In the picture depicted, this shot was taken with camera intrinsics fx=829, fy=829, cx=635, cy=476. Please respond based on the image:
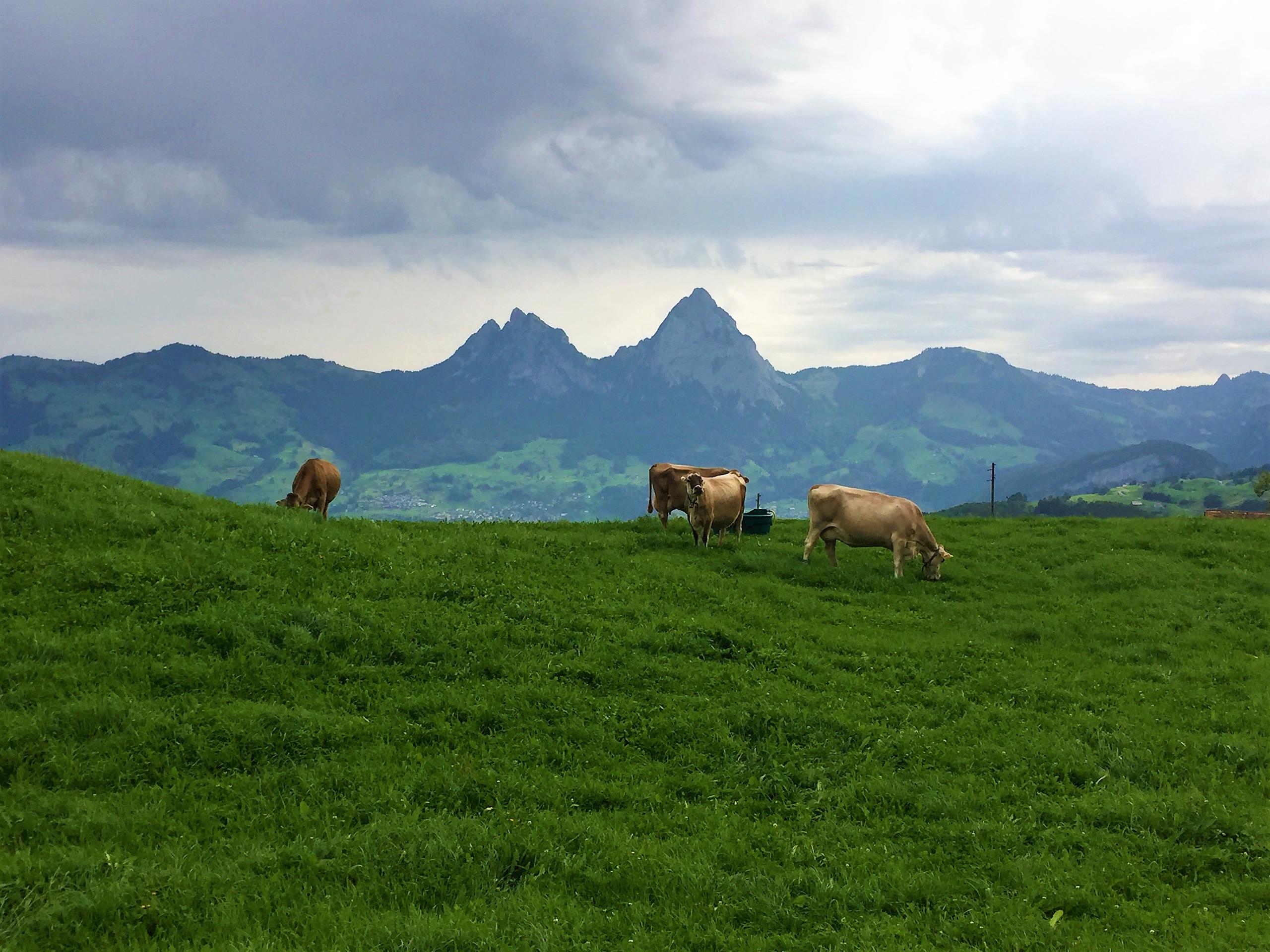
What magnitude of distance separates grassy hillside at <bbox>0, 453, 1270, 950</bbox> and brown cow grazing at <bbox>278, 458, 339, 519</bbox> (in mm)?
5025

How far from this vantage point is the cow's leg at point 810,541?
88.3 ft

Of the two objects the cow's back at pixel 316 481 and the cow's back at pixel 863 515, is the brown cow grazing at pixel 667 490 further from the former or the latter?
the cow's back at pixel 316 481

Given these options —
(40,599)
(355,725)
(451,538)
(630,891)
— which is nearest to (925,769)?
(630,891)

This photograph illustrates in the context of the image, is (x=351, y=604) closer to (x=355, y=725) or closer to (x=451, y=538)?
(x=355, y=725)

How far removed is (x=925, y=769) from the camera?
13.9 metres

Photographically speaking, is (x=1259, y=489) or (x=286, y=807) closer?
(x=286, y=807)

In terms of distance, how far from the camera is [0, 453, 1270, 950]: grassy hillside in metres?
→ 9.86


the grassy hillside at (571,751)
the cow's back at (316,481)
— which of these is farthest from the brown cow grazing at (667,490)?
the cow's back at (316,481)

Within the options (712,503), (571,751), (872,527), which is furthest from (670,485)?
(571,751)

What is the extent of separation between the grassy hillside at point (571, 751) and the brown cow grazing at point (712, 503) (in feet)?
12.5

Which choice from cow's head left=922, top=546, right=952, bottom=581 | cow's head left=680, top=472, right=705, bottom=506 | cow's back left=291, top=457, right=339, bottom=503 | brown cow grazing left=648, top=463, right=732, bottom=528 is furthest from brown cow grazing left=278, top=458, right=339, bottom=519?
cow's head left=922, top=546, right=952, bottom=581

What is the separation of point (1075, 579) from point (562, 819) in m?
21.8

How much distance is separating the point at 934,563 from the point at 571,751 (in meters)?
16.5

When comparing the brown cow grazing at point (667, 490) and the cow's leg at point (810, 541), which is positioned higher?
the brown cow grazing at point (667, 490)
